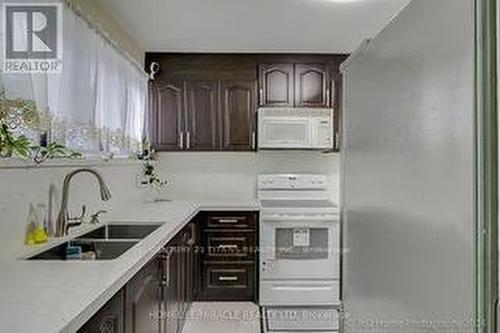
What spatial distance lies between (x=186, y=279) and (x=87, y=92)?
58.8 inches

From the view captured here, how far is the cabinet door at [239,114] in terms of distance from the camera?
14.7 ft

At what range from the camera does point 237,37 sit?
3932 millimetres

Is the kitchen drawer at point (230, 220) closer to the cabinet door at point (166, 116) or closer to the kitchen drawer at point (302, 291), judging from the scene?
the kitchen drawer at point (302, 291)

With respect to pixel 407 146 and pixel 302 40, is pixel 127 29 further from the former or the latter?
pixel 407 146

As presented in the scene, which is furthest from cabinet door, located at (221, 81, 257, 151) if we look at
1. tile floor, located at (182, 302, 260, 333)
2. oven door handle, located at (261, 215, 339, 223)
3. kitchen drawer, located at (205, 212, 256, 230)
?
tile floor, located at (182, 302, 260, 333)

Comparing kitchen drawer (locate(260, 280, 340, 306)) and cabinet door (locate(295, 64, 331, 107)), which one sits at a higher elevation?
cabinet door (locate(295, 64, 331, 107))

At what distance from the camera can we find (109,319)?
1.45m

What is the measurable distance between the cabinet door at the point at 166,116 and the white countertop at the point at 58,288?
232cm

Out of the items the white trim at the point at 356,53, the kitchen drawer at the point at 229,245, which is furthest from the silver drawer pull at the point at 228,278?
the white trim at the point at 356,53

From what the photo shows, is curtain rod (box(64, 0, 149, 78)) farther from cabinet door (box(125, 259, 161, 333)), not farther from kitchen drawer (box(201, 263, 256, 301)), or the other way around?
kitchen drawer (box(201, 263, 256, 301))

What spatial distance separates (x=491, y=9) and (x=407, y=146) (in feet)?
1.27

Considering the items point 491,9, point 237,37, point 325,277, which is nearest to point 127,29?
point 237,37

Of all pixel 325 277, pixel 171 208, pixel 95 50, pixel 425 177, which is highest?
pixel 95 50

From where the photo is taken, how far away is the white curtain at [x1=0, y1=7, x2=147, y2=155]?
2232 millimetres
